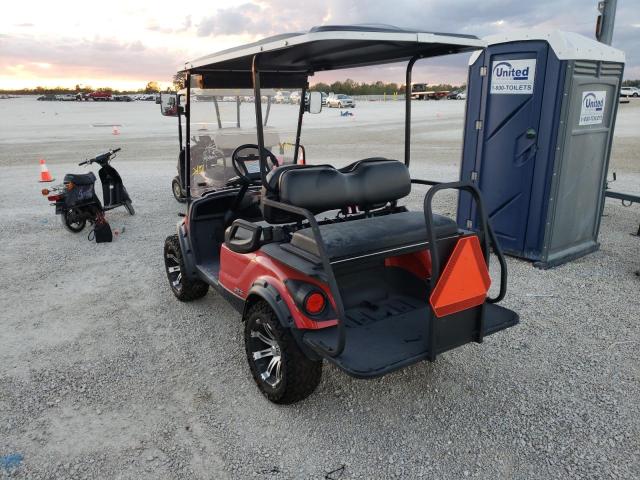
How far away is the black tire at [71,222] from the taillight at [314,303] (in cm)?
485

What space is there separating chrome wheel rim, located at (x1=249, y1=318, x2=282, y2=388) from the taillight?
1.06 feet

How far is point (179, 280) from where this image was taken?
4.27 m

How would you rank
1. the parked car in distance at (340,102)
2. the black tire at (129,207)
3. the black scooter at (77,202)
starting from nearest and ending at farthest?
the black scooter at (77,202) → the black tire at (129,207) → the parked car in distance at (340,102)

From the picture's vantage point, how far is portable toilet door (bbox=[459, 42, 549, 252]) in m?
4.86

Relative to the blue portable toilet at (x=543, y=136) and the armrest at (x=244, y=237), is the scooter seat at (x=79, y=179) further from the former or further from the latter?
the blue portable toilet at (x=543, y=136)

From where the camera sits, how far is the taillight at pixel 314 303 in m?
2.57

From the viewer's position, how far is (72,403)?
9.52 feet

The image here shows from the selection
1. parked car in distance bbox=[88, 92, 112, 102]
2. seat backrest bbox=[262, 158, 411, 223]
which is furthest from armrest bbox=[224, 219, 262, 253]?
parked car in distance bbox=[88, 92, 112, 102]

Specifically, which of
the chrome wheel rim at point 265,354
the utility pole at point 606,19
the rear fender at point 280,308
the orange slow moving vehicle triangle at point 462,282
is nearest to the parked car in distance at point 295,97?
the rear fender at point 280,308

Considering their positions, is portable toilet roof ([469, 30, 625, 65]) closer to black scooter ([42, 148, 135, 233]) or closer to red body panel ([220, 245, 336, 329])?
red body panel ([220, 245, 336, 329])

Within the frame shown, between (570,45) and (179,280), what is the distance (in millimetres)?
4189

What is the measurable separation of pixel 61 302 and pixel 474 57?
4.77 metres

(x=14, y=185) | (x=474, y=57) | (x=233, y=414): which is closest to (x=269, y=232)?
(x=233, y=414)

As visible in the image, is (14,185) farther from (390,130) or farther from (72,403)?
(390,130)
